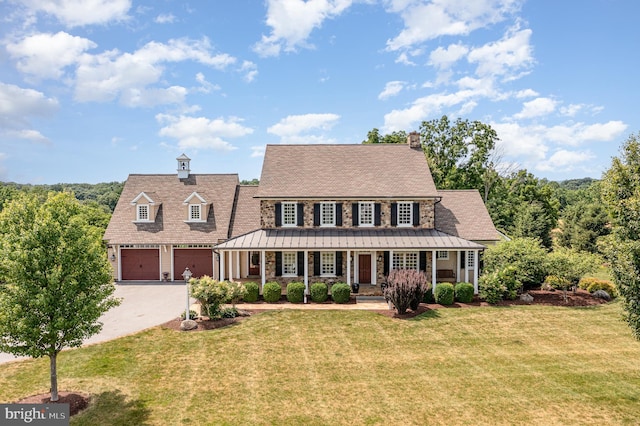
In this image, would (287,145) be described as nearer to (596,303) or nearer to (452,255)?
(452,255)

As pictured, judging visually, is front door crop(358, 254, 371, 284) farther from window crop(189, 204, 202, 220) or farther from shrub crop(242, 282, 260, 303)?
window crop(189, 204, 202, 220)

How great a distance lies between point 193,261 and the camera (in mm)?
28609

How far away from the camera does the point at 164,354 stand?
593 inches

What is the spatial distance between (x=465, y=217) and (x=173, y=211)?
21.6 meters

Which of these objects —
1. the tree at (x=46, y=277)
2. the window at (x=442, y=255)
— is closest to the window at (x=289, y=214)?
the window at (x=442, y=255)

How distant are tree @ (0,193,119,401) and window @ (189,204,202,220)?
57.7 feet

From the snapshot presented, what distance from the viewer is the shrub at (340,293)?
72.2 feet

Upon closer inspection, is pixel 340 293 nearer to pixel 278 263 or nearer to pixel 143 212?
pixel 278 263

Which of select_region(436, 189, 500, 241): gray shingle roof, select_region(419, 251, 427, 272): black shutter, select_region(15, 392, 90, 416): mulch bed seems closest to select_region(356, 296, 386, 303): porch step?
select_region(419, 251, 427, 272): black shutter

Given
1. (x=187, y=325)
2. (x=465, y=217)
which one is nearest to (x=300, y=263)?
(x=187, y=325)

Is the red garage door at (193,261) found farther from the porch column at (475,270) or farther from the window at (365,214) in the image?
the porch column at (475,270)

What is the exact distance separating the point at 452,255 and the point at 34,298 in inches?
883

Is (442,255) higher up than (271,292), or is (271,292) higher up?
(442,255)

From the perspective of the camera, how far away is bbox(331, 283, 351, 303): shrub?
22000 mm
